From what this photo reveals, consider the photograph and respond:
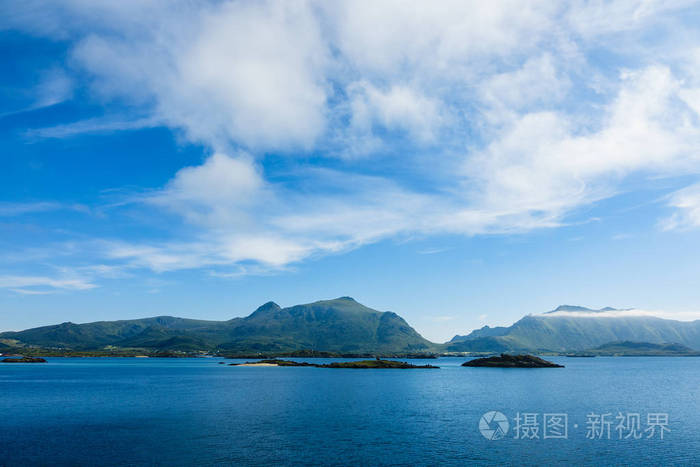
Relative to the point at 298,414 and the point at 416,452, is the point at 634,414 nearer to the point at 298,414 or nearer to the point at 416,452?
the point at 416,452

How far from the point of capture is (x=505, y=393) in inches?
5256

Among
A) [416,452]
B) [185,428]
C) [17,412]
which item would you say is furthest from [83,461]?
[17,412]

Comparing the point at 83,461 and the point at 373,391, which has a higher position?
the point at 83,461

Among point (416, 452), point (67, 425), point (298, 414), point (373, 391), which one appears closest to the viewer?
point (416, 452)

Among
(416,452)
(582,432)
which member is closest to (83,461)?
(416,452)

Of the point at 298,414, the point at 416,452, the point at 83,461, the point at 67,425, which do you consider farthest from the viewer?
the point at 298,414

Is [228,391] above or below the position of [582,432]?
below

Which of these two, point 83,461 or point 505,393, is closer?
point 83,461

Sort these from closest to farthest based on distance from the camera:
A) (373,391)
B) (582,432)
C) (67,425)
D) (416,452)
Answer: (416,452), (582,432), (67,425), (373,391)

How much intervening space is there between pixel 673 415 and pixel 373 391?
7914cm

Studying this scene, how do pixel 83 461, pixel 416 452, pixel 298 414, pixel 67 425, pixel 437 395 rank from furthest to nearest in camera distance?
pixel 437 395 < pixel 298 414 < pixel 67 425 < pixel 416 452 < pixel 83 461

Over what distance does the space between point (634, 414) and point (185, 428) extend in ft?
294

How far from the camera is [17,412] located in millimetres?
93750

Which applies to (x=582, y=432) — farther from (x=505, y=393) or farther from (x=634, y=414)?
(x=505, y=393)
